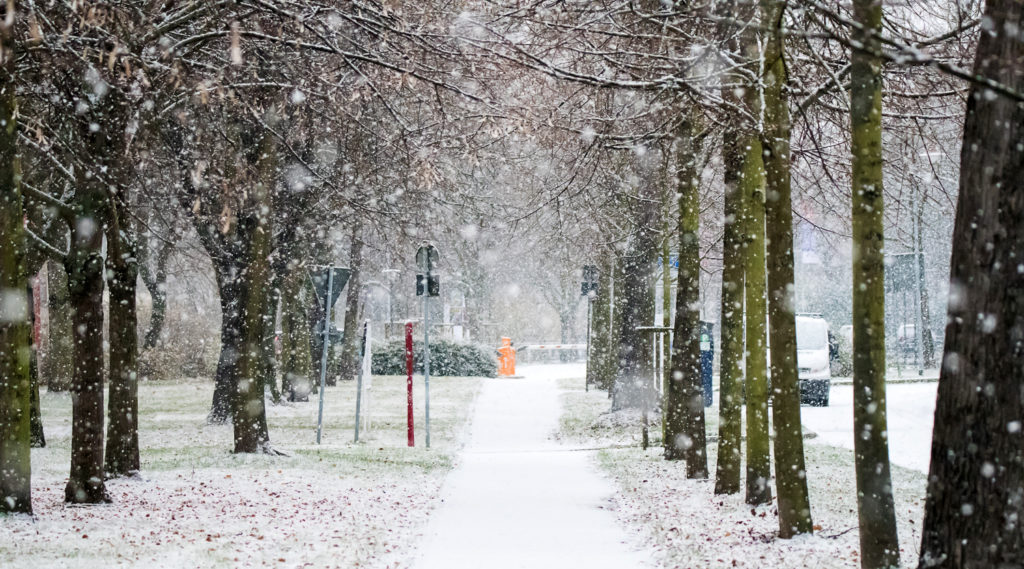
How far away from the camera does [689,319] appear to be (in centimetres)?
1187

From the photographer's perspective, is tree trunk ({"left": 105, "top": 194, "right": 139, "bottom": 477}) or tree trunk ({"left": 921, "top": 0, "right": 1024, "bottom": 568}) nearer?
tree trunk ({"left": 921, "top": 0, "right": 1024, "bottom": 568})

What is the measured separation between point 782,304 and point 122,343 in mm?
6933

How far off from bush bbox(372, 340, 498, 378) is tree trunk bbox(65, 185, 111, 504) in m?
28.5

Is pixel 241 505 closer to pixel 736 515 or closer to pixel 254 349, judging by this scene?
pixel 254 349

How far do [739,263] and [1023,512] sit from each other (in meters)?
5.86

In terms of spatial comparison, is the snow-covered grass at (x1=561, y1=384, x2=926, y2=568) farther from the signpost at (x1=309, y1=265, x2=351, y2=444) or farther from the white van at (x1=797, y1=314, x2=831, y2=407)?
the white van at (x1=797, y1=314, x2=831, y2=407)

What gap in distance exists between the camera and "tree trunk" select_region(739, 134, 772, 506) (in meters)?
8.61

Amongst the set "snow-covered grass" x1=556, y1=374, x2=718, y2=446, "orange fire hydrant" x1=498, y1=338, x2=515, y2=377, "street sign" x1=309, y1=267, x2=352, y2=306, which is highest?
"street sign" x1=309, y1=267, x2=352, y2=306

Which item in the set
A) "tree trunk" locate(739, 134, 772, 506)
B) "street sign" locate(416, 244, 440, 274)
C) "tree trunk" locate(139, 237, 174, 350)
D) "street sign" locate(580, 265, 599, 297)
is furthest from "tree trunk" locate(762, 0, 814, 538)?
"tree trunk" locate(139, 237, 174, 350)

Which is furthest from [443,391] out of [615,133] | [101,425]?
[101,425]

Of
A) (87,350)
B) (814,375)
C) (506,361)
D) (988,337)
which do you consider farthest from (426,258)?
(506,361)

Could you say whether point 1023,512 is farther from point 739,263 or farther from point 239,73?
point 239,73

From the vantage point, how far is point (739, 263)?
32.3ft

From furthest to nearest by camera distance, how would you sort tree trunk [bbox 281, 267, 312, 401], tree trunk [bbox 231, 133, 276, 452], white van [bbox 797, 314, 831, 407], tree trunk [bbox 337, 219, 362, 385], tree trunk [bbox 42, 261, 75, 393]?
1. tree trunk [bbox 337, 219, 362, 385]
2. tree trunk [bbox 281, 267, 312, 401]
3. tree trunk [bbox 42, 261, 75, 393]
4. white van [bbox 797, 314, 831, 407]
5. tree trunk [bbox 231, 133, 276, 452]
